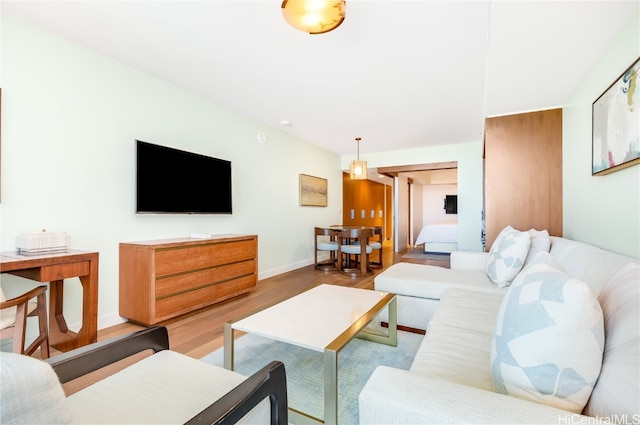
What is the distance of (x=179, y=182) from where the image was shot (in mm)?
2986

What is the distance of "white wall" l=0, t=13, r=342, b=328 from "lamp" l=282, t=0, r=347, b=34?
1.93 meters

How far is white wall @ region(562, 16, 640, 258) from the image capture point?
5.82ft

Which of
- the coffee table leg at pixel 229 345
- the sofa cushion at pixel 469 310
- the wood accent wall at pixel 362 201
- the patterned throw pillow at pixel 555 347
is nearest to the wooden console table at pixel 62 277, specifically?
the coffee table leg at pixel 229 345

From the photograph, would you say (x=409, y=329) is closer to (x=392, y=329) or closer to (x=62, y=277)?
(x=392, y=329)

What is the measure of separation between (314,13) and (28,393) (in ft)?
5.96

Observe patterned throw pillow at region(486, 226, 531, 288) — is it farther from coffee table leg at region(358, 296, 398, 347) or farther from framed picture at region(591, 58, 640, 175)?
coffee table leg at region(358, 296, 398, 347)

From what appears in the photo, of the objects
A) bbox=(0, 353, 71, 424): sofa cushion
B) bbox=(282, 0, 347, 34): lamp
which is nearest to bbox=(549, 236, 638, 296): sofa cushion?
bbox=(0, 353, 71, 424): sofa cushion

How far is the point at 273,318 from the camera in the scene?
1.71 m

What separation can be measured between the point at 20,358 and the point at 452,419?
850 millimetres

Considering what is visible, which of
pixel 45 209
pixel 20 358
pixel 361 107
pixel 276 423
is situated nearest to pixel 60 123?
pixel 45 209

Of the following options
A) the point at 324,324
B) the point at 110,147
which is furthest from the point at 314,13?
the point at 110,147

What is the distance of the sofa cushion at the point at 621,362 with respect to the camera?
2.10ft

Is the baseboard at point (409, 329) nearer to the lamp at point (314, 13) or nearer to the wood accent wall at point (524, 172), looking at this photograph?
the wood accent wall at point (524, 172)

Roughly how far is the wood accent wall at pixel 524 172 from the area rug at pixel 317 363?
221cm
